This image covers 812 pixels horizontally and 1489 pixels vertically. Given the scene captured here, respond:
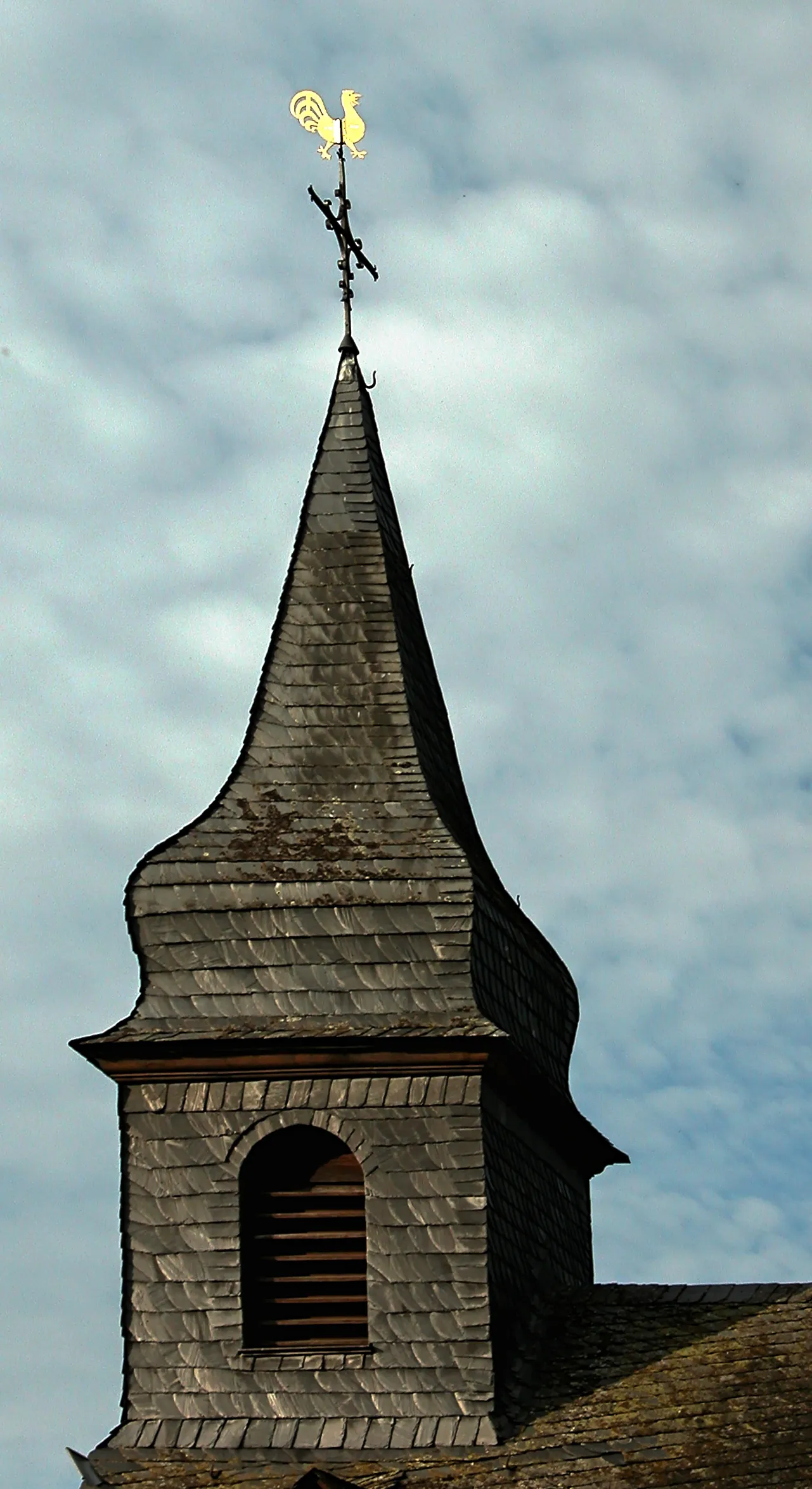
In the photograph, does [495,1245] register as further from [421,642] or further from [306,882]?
[421,642]

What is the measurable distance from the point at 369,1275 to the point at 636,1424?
213 cm

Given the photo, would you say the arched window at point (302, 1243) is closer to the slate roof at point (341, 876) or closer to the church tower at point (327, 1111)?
the church tower at point (327, 1111)

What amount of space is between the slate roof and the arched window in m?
0.90

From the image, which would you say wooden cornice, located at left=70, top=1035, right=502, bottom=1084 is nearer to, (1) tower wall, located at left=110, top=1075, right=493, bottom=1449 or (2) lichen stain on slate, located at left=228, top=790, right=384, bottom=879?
(1) tower wall, located at left=110, top=1075, right=493, bottom=1449

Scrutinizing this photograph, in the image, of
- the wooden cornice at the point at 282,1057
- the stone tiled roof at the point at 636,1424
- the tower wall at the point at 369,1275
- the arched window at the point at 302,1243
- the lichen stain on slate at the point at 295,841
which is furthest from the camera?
the lichen stain on slate at the point at 295,841

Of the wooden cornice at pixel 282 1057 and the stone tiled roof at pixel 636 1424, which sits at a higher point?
the wooden cornice at pixel 282 1057

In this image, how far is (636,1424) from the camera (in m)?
23.0

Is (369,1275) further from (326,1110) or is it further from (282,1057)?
(282,1057)

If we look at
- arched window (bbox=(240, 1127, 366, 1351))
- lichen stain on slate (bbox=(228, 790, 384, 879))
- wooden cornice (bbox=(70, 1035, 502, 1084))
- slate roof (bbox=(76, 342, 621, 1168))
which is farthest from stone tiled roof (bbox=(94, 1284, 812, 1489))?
lichen stain on slate (bbox=(228, 790, 384, 879))

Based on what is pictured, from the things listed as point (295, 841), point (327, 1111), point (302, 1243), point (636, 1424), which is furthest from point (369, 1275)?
point (295, 841)

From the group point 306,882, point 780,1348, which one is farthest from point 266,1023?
point 780,1348

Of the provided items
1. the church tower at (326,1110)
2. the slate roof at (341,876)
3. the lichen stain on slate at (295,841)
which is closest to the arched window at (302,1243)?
the church tower at (326,1110)

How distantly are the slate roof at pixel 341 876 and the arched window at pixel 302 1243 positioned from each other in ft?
2.97

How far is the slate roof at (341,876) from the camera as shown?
24562 millimetres
